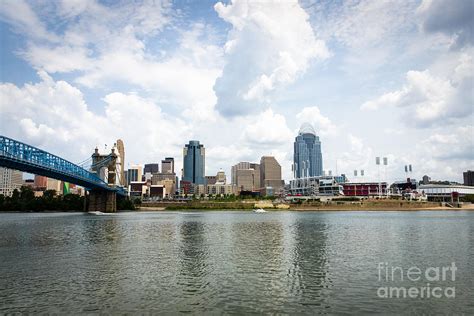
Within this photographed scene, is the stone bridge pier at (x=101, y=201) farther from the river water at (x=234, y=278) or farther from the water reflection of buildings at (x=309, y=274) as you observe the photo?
the water reflection of buildings at (x=309, y=274)

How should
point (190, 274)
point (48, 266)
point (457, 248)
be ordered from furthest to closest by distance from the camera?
point (457, 248) < point (48, 266) < point (190, 274)

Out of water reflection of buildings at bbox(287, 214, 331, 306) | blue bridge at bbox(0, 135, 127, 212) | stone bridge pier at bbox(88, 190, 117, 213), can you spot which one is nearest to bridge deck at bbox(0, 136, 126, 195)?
blue bridge at bbox(0, 135, 127, 212)

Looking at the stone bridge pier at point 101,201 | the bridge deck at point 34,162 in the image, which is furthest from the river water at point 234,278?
the stone bridge pier at point 101,201

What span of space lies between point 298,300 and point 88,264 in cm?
2255

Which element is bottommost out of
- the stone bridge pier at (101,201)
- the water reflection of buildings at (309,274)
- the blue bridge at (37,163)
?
the water reflection of buildings at (309,274)

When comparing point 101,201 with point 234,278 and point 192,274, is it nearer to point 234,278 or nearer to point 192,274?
point 192,274

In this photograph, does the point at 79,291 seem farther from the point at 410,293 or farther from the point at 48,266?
the point at 410,293

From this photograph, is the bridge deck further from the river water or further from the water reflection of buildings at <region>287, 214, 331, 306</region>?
the water reflection of buildings at <region>287, 214, 331, 306</region>

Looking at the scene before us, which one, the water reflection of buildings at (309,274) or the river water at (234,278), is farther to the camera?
the water reflection of buildings at (309,274)

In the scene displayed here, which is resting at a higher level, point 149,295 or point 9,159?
point 9,159

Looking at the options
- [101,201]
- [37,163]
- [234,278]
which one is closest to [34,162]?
[37,163]

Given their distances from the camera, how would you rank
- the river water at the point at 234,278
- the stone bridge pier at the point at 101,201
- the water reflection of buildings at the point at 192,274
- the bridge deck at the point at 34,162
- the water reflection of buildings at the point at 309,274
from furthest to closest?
the stone bridge pier at the point at 101,201
the bridge deck at the point at 34,162
the water reflection of buildings at the point at 309,274
the water reflection of buildings at the point at 192,274
the river water at the point at 234,278

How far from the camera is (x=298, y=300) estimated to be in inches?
942

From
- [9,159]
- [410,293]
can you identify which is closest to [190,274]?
[410,293]
